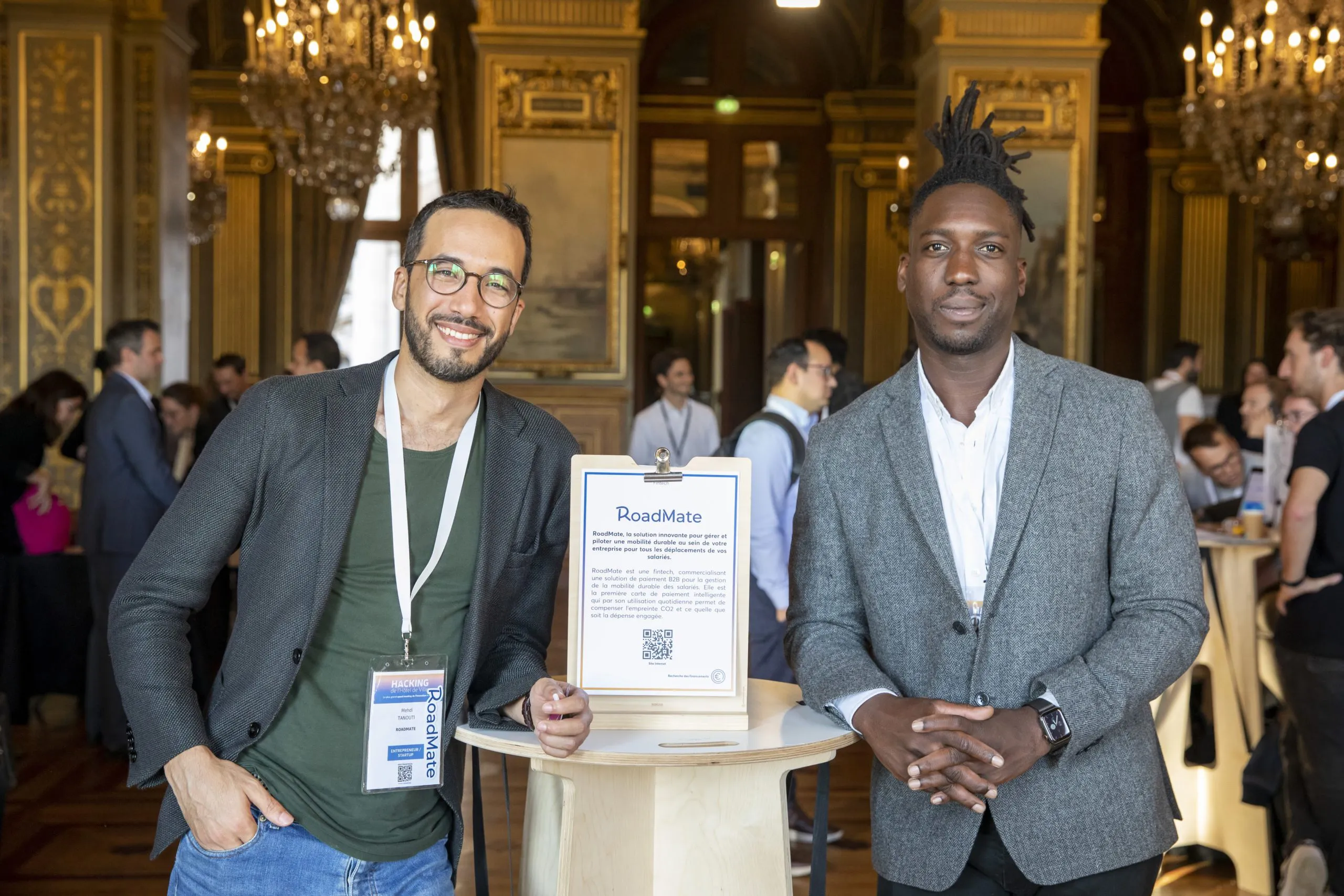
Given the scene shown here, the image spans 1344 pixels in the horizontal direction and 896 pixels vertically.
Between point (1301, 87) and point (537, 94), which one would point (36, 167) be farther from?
point (1301, 87)

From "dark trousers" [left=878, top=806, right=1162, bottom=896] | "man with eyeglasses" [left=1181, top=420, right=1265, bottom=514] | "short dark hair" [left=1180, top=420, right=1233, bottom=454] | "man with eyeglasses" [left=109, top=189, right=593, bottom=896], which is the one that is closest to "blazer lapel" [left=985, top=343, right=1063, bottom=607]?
"dark trousers" [left=878, top=806, right=1162, bottom=896]

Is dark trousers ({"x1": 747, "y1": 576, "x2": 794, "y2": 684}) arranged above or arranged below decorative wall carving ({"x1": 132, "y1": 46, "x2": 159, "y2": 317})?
below

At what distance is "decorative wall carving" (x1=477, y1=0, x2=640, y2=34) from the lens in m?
9.54

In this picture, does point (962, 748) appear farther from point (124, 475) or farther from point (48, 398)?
point (48, 398)

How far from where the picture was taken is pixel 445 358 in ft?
6.70

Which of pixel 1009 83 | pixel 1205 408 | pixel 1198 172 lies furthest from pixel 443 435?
pixel 1198 172

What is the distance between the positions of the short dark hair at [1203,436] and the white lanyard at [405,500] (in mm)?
5183

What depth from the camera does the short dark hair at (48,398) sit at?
20.0ft

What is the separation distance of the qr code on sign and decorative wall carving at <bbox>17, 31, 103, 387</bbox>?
7.08 meters

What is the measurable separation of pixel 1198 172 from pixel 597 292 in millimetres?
7652

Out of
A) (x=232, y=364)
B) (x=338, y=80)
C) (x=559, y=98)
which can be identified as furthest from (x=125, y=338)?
(x=559, y=98)

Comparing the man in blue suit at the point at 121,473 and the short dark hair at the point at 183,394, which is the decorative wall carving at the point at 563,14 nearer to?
the short dark hair at the point at 183,394

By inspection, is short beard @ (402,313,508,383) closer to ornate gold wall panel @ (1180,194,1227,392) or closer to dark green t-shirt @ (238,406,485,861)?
dark green t-shirt @ (238,406,485,861)

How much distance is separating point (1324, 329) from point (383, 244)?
1432cm
